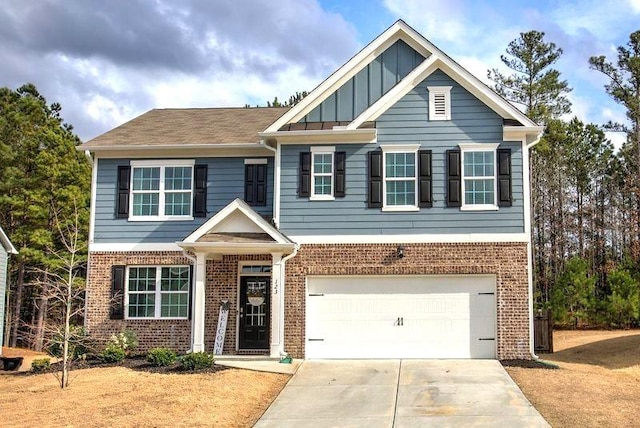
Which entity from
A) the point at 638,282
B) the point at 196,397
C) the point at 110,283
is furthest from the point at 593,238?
the point at 196,397

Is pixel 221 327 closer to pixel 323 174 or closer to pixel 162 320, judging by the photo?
pixel 162 320

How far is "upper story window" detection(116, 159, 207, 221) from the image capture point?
64.3ft

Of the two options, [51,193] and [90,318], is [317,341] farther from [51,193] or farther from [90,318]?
[51,193]

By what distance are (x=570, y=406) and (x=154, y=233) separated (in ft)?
38.0

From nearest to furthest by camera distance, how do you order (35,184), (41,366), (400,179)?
(41,366)
(400,179)
(35,184)

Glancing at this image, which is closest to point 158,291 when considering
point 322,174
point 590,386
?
point 322,174

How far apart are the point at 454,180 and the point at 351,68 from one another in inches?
155

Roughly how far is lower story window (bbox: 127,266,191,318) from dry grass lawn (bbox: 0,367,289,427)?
2.93 metres

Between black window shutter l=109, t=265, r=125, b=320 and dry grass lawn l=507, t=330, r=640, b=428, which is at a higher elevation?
black window shutter l=109, t=265, r=125, b=320

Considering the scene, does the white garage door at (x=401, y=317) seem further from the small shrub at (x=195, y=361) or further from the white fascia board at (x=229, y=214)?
the small shrub at (x=195, y=361)

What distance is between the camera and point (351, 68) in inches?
737

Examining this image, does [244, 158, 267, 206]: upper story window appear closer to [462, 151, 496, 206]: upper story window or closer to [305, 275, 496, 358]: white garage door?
[305, 275, 496, 358]: white garage door

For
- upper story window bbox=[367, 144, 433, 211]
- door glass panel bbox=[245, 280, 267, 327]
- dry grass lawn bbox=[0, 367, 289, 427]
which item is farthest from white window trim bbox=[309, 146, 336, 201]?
dry grass lawn bbox=[0, 367, 289, 427]

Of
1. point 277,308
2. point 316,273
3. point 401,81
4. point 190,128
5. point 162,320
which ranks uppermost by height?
point 401,81
